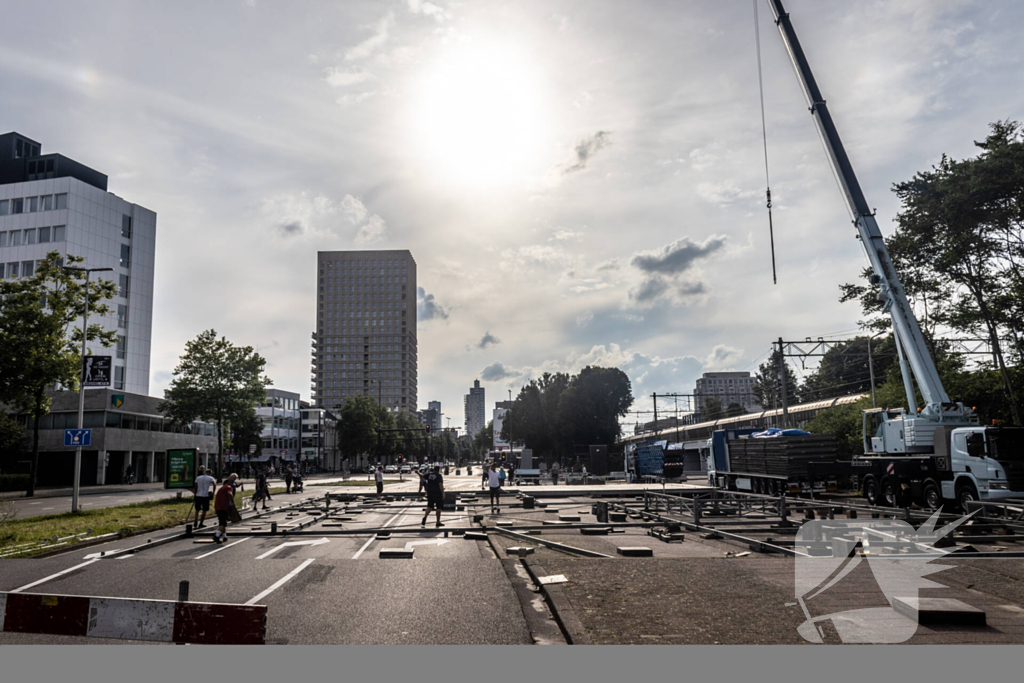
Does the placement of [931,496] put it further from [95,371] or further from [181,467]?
[95,371]

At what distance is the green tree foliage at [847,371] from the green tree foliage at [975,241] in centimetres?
3405

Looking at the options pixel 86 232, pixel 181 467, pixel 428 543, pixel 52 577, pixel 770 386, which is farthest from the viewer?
pixel 770 386

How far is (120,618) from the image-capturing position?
459 cm

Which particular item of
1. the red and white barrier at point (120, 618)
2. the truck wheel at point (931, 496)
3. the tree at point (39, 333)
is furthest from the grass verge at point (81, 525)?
the truck wheel at point (931, 496)

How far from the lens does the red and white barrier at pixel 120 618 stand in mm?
4352

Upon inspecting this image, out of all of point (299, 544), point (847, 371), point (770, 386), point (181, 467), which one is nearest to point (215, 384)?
point (181, 467)

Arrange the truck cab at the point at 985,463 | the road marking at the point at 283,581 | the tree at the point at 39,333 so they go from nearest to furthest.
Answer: the road marking at the point at 283,581, the truck cab at the point at 985,463, the tree at the point at 39,333

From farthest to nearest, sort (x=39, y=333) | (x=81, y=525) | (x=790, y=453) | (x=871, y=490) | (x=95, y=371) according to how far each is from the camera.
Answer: (x=39, y=333) < (x=95, y=371) < (x=790, y=453) < (x=871, y=490) < (x=81, y=525)

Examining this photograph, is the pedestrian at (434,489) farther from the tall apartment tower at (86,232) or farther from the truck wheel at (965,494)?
→ the tall apartment tower at (86,232)

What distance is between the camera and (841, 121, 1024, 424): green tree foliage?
28.5 meters

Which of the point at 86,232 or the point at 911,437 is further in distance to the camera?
the point at 86,232

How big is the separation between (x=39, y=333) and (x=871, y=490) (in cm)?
3378

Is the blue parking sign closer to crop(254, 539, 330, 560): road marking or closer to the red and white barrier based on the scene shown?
crop(254, 539, 330, 560): road marking

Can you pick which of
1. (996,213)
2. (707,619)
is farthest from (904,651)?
(996,213)
